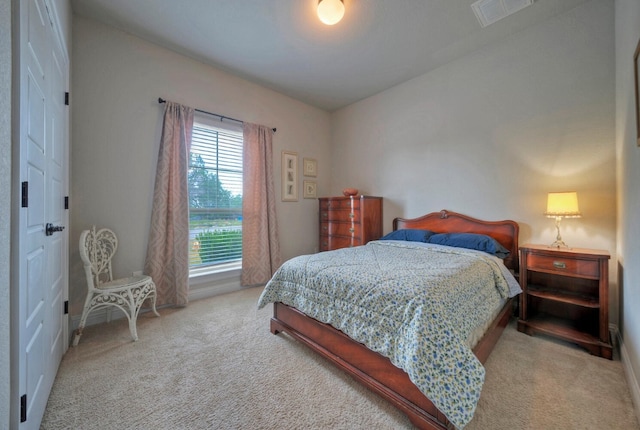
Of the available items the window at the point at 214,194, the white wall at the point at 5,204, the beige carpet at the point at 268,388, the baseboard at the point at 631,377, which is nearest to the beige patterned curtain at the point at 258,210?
the window at the point at 214,194

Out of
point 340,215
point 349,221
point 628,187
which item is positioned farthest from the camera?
point 340,215

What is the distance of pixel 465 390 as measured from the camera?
3.65 feet

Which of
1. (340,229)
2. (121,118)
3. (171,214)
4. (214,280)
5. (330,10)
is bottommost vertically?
(214,280)

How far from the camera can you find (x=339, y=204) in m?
3.87

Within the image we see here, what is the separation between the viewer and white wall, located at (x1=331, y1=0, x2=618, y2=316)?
2.21 metres

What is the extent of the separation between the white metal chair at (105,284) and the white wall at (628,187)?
347cm

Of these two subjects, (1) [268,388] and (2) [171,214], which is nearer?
(1) [268,388]

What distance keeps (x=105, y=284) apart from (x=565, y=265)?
12.9ft

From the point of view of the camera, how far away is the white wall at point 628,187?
147 cm

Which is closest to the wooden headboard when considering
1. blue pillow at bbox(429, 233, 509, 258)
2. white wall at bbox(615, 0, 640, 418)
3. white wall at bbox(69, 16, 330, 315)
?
blue pillow at bbox(429, 233, 509, 258)

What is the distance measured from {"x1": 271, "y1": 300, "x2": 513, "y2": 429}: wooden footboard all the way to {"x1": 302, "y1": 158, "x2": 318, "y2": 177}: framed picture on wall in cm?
255

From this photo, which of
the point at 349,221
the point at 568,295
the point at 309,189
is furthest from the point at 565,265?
the point at 309,189

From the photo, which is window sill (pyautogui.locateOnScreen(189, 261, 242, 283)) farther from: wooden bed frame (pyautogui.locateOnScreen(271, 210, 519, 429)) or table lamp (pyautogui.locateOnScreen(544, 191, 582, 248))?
table lamp (pyautogui.locateOnScreen(544, 191, 582, 248))

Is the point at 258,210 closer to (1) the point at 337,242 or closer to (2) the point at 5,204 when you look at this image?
(1) the point at 337,242
